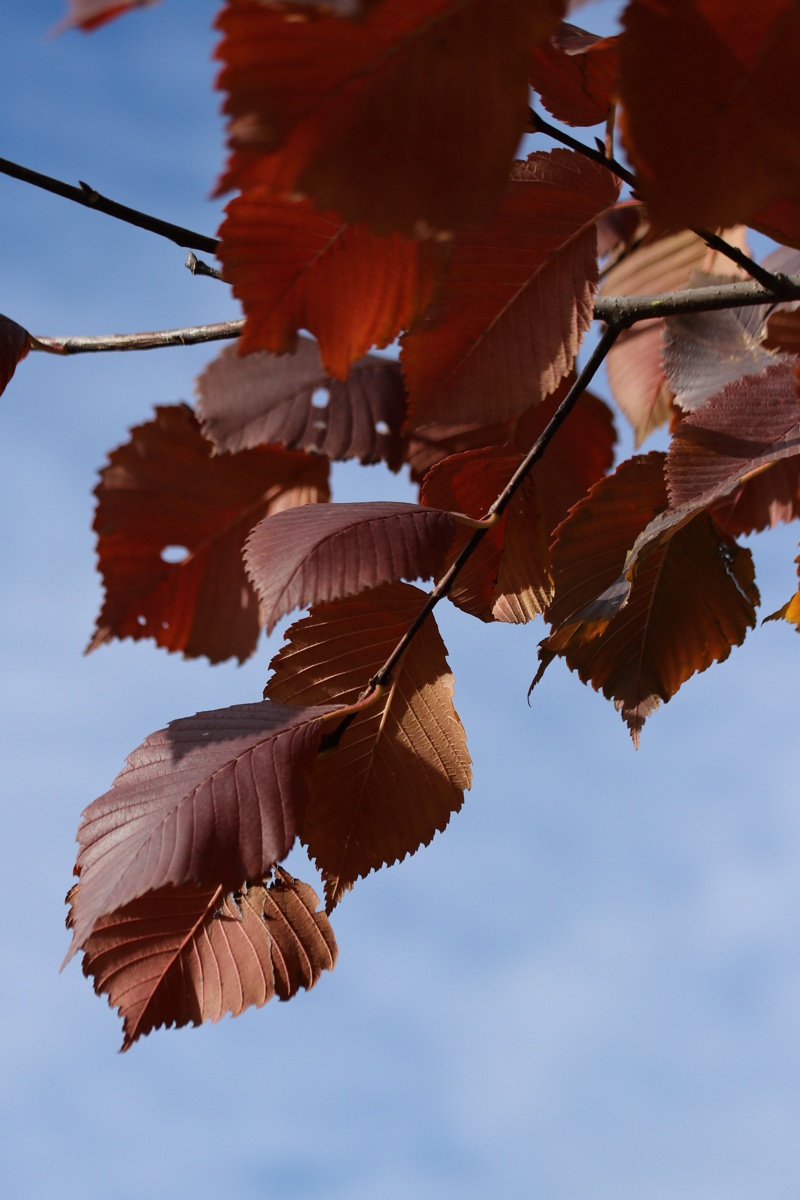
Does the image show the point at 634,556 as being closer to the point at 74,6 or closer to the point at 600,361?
the point at 600,361

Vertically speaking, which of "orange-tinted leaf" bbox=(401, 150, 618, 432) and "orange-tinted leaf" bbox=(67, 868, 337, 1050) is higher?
"orange-tinted leaf" bbox=(401, 150, 618, 432)

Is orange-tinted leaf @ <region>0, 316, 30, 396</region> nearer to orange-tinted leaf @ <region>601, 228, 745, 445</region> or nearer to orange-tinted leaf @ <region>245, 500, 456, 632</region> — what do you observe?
orange-tinted leaf @ <region>245, 500, 456, 632</region>

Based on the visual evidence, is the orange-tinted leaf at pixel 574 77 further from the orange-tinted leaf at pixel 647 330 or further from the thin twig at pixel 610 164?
the orange-tinted leaf at pixel 647 330

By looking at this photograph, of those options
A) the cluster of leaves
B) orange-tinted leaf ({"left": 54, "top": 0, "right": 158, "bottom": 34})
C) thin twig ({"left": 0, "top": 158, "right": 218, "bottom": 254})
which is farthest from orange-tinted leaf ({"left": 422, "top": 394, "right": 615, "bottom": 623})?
orange-tinted leaf ({"left": 54, "top": 0, "right": 158, "bottom": 34})

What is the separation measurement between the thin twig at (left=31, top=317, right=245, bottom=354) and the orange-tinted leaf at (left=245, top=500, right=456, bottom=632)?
0.08m

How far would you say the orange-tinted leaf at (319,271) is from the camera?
25cm

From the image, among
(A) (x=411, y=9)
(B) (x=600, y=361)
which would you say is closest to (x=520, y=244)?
(B) (x=600, y=361)

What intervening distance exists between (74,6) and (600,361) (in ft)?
0.68

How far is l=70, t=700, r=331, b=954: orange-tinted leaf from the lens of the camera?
305 mm

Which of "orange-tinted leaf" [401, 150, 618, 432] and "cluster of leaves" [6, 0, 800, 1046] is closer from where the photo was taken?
"cluster of leaves" [6, 0, 800, 1046]

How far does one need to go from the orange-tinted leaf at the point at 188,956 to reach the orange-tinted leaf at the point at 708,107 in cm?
28

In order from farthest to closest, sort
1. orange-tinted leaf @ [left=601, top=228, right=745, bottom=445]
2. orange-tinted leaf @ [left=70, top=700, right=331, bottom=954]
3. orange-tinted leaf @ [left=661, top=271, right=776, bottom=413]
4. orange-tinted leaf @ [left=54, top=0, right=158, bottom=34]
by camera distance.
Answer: orange-tinted leaf @ [left=601, top=228, right=745, bottom=445] < orange-tinted leaf @ [left=661, top=271, right=776, bottom=413] < orange-tinted leaf @ [left=70, top=700, right=331, bottom=954] < orange-tinted leaf @ [left=54, top=0, right=158, bottom=34]

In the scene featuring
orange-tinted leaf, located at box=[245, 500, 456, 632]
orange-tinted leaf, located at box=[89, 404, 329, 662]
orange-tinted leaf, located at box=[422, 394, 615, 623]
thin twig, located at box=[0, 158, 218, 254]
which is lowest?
orange-tinted leaf, located at box=[245, 500, 456, 632]

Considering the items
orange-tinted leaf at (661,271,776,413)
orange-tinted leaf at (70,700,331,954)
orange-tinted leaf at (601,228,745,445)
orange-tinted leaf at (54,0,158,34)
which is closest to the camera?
orange-tinted leaf at (54,0,158,34)
